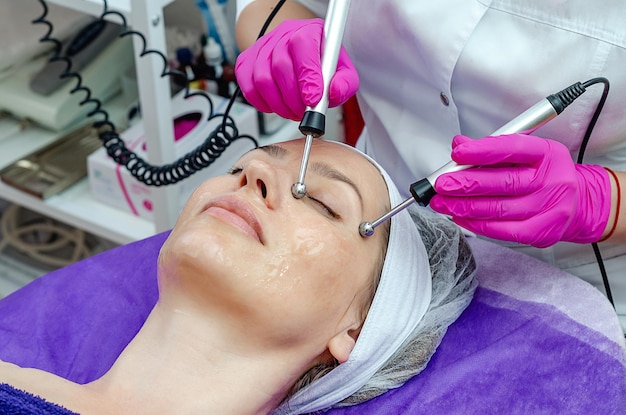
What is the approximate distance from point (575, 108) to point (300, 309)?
51 centimetres

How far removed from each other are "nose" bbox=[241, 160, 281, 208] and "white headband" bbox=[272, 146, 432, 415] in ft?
0.44

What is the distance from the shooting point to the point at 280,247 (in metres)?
1.01

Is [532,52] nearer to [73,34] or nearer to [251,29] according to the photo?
[251,29]

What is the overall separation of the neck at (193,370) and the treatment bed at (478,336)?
0.16 metres

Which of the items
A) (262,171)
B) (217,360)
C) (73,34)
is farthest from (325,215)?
(73,34)

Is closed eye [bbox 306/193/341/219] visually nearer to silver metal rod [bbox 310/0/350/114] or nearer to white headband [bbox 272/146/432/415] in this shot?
white headband [bbox 272/146/432/415]

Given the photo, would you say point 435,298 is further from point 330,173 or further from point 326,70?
point 326,70

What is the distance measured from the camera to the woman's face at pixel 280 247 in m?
0.99

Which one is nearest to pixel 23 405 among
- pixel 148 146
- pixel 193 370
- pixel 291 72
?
pixel 193 370

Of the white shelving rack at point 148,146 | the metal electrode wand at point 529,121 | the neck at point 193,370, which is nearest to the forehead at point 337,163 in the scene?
the metal electrode wand at point 529,121

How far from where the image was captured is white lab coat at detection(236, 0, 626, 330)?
1.05 metres

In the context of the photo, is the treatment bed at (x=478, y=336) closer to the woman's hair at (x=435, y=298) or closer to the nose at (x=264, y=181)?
the woman's hair at (x=435, y=298)

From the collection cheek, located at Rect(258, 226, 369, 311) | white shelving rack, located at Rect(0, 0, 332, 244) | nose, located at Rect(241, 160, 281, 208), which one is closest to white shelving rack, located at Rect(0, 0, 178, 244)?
white shelving rack, located at Rect(0, 0, 332, 244)

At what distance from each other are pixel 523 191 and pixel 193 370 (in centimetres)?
53
